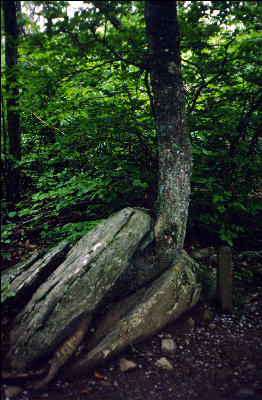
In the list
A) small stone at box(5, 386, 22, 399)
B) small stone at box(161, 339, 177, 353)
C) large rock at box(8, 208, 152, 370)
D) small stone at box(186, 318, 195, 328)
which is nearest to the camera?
small stone at box(5, 386, 22, 399)

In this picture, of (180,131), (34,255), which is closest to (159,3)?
(180,131)

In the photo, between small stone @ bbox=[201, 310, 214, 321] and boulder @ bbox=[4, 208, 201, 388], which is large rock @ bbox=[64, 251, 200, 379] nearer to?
boulder @ bbox=[4, 208, 201, 388]

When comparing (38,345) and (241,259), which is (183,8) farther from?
(38,345)

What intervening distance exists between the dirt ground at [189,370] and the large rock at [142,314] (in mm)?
152

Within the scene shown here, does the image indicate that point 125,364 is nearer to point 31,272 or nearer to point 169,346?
point 169,346

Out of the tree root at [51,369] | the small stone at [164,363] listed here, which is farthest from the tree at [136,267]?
the small stone at [164,363]

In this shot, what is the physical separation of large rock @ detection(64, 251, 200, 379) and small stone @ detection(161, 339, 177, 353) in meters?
0.19

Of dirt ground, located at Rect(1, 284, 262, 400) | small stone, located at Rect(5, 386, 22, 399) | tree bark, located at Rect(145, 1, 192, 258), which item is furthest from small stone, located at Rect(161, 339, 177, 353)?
small stone, located at Rect(5, 386, 22, 399)

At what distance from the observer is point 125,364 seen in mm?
2984

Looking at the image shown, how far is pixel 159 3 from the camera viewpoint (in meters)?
3.24

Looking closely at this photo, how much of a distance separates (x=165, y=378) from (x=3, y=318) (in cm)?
214

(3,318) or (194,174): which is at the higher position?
(194,174)

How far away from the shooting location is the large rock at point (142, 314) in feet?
9.66

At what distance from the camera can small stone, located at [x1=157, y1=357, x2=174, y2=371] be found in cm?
301
